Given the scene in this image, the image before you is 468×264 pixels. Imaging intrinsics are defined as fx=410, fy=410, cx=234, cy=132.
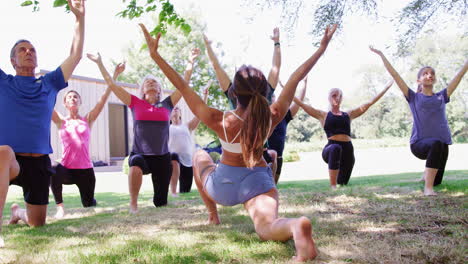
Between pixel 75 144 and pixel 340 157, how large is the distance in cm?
429

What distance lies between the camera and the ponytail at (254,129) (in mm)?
2834

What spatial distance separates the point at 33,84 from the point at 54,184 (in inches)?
79.6

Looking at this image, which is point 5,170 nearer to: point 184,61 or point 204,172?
point 204,172

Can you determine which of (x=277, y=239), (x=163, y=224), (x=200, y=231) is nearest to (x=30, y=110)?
(x=163, y=224)

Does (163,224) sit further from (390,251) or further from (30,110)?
(390,251)

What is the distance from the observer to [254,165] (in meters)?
2.93

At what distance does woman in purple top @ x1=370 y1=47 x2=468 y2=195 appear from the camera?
17.7 feet

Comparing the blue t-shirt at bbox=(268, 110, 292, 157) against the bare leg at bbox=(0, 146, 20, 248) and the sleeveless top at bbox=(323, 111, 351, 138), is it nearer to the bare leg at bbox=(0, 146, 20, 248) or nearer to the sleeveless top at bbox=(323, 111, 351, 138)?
the sleeveless top at bbox=(323, 111, 351, 138)

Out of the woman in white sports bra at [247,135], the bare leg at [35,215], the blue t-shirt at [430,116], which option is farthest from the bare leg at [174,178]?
the woman in white sports bra at [247,135]

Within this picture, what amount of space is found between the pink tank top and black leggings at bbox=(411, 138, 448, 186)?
4624mm

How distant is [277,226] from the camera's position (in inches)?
103

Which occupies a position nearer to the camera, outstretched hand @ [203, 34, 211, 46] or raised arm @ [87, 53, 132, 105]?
outstretched hand @ [203, 34, 211, 46]

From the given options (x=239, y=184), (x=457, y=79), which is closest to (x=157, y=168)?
(x=239, y=184)

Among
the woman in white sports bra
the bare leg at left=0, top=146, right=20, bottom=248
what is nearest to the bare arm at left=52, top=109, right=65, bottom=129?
the bare leg at left=0, top=146, right=20, bottom=248
